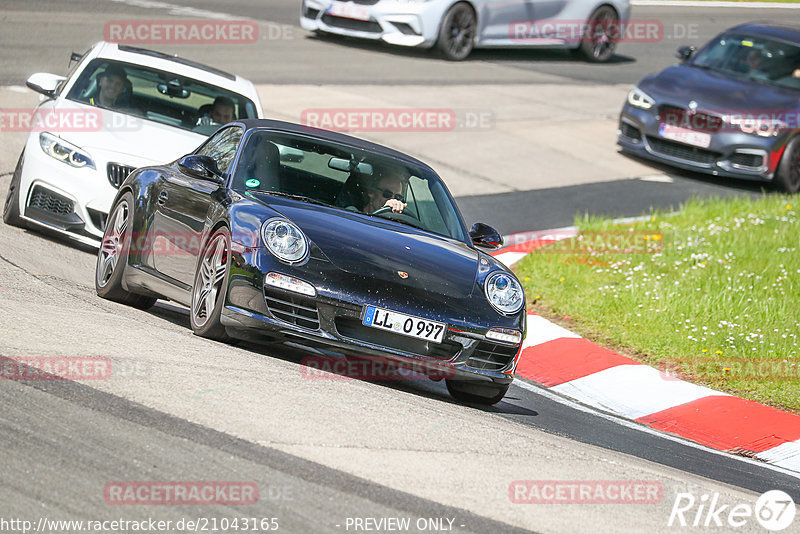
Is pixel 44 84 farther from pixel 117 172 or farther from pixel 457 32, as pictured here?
pixel 457 32

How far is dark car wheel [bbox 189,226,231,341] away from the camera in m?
6.77

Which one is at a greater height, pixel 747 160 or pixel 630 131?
pixel 630 131

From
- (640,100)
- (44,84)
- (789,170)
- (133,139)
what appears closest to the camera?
(133,139)

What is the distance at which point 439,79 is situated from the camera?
20234 millimetres

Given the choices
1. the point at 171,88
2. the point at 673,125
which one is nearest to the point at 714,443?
the point at 171,88

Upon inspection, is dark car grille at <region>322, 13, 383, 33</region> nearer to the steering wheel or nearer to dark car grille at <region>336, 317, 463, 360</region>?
the steering wheel

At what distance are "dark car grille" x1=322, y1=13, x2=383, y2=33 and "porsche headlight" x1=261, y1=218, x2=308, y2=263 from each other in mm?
14512

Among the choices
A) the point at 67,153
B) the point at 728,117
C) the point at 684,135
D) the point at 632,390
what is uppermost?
the point at 67,153

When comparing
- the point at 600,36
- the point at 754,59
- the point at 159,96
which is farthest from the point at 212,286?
the point at 600,36

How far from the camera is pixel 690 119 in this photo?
645 inches

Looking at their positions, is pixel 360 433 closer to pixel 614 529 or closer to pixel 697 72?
pixel 614 529

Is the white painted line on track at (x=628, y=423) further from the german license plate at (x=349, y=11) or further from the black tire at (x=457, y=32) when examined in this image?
the black tire at (x=457, y=32)

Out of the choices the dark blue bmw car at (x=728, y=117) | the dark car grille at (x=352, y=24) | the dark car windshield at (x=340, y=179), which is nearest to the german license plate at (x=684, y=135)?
the dark blue bmw car at (x=728, y=117)

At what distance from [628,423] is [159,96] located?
537 centimetres
